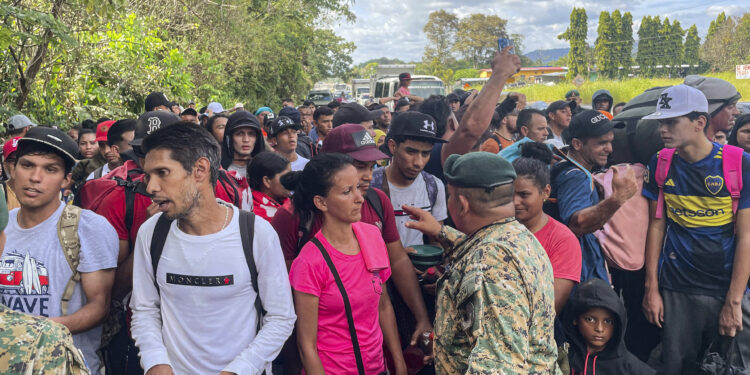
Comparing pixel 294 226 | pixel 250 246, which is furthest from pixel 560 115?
pixel 250 246

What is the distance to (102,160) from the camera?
16.5ft

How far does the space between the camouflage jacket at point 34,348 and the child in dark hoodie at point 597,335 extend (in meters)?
2.85

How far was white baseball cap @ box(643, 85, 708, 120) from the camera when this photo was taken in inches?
138

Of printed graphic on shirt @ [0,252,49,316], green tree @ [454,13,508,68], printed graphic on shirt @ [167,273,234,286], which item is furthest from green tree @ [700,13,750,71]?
printed graphic on shirt @ [0,252,49,316]

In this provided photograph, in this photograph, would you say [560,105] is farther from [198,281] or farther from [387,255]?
[198,281]

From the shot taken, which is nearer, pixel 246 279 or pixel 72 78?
pixel 246 279

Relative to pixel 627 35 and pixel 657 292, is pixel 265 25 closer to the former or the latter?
pixel 657 292

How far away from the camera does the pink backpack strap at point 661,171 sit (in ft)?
12.0

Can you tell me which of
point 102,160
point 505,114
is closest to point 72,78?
point 102,160

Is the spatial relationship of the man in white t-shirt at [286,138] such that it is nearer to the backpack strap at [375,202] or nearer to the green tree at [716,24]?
the backpack strap at [375,202]

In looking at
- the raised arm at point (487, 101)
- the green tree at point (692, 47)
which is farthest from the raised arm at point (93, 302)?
the green tree at point (692, 47)

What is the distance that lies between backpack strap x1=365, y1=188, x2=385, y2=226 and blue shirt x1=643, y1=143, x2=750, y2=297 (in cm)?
206

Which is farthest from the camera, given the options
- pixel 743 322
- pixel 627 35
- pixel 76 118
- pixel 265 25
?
pixel 627 35

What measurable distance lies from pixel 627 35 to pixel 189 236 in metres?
85.6
